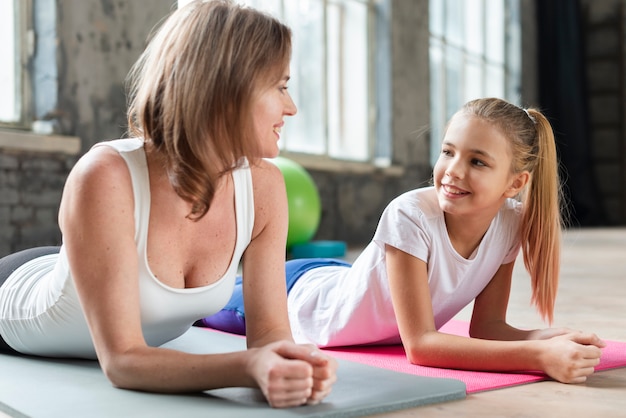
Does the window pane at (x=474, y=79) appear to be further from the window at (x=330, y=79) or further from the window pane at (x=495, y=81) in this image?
the window at (x=330, y=79)

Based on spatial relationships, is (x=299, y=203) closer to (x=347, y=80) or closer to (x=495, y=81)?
(x=347, y=80)

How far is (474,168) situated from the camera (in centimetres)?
172

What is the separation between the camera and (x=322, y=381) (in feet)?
3.99

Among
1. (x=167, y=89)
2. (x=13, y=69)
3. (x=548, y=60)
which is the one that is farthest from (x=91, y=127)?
(x=548, y=60)

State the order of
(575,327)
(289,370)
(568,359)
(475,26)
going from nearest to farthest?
(289,370) → (568,359) → (575,327) → (475,26)

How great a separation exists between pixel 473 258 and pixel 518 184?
7.9 inches

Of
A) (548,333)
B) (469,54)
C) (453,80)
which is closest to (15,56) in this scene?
(548,333)

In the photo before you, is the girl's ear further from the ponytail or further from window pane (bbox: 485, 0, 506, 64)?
window pane (bbox: 485, 0, 506, 64)

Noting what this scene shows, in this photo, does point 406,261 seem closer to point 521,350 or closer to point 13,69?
point 521,350

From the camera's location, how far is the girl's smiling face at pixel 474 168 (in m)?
1.71

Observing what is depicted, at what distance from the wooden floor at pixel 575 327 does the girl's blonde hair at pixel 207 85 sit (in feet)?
1.74

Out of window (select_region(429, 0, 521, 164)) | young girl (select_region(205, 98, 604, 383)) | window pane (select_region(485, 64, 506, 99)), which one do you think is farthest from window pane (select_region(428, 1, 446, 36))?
young girl (select_region(205, 98, 604, 383))

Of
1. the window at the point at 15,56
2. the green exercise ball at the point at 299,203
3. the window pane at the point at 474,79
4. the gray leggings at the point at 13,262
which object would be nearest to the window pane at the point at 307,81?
the green exercise ball at the point at 299,203

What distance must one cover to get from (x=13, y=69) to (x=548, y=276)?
327 cm
